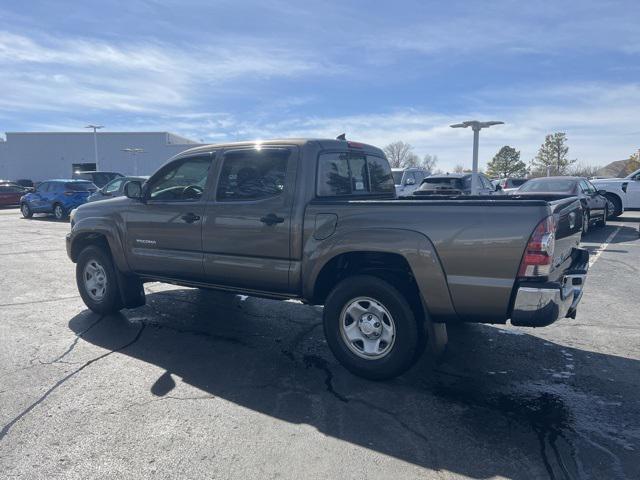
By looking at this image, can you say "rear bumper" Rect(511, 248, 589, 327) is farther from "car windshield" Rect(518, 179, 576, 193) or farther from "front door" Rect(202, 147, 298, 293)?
"car windshield" Rect(518, 179, 576, 193)

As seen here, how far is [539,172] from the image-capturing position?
6456cm

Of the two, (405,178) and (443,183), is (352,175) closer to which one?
(443,183)

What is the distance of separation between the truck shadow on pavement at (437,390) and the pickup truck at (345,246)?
1.32 ft

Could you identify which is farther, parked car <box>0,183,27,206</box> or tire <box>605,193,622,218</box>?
parked car <box>0,183,27,206</box>

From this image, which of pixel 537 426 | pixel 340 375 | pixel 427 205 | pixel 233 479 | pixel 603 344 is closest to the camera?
pixel 233 479

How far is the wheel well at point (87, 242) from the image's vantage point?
19.5ft

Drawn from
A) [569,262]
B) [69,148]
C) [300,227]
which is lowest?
[569,262]

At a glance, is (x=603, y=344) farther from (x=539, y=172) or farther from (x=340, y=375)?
(x=539, y=172)

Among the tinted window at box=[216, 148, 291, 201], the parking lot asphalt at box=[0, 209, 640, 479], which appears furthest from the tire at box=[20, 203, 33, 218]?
the tinted window at box=[216, 148, 291, 201]

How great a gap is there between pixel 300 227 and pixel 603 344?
10.9 ft

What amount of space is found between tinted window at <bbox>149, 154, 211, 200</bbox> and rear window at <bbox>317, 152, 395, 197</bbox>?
1.28m

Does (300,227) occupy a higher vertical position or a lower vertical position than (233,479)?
higher

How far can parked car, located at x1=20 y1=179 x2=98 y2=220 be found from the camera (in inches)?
793

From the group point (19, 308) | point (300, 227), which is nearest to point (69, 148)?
point (19, 308)
